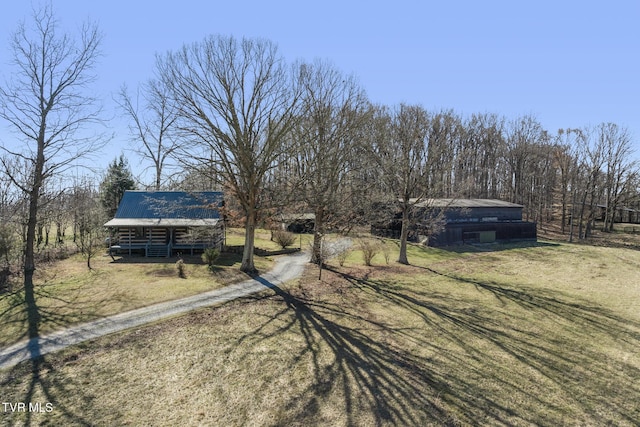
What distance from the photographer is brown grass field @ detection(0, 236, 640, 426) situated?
7.42 metres

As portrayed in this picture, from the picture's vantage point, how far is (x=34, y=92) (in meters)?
17.4

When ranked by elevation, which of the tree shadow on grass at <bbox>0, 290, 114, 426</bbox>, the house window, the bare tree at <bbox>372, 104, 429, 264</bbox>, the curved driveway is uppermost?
the bare tree at <bbox>372, 104, 429, 264</bbox>

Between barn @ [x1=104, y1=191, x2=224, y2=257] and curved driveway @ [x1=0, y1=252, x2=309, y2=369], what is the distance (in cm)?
669

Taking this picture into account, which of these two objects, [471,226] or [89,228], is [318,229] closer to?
[89,228]

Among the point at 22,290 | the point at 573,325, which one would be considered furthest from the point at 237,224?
the point at 573,325

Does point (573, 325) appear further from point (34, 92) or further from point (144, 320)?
point (34, 92)

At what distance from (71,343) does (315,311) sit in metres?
8.44

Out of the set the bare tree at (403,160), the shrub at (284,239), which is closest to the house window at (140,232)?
the shrub at (284,239)

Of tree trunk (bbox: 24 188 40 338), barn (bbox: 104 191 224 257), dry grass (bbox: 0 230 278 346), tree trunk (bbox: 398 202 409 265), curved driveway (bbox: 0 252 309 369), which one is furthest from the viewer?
tree trunk (bbox: 398 202 409 265)

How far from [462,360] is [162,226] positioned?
2111 centimetres

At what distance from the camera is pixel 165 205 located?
1021 inches

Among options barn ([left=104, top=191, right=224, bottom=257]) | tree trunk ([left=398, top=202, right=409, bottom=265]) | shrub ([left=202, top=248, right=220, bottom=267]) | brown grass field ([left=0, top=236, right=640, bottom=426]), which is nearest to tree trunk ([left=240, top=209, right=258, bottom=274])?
shrub ([left=202, top=248, right=220, bottom=267])

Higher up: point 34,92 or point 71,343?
point 34,92

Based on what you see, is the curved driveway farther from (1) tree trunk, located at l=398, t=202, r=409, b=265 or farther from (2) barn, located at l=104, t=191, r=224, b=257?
(1) tree trunk, located at l=398, t=202, r=409, b=265
